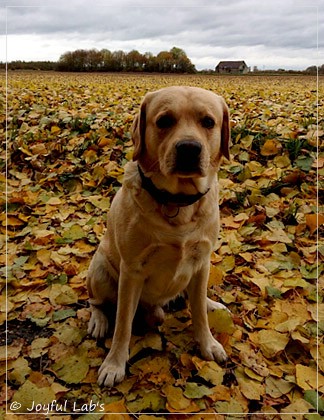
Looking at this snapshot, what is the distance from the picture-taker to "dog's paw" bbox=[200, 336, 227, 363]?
227cm

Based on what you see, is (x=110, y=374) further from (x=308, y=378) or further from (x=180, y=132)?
(x=180, y=132)

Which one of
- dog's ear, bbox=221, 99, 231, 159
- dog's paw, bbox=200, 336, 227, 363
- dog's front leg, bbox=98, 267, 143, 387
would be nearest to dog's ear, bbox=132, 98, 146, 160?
dog's ear, bbox=221, 99, 231, 159

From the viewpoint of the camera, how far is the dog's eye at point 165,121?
1928 millimetres

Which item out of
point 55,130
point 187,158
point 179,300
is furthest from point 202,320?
point 55,130

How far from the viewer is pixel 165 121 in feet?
6.37

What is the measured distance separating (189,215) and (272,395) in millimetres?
1057

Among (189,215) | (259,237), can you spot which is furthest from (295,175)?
(189,215)

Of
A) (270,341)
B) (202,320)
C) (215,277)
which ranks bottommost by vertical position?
(270,341)

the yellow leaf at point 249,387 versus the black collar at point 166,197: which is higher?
the black collar at point 166,197

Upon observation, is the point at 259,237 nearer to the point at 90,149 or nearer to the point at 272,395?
the point at 272,395

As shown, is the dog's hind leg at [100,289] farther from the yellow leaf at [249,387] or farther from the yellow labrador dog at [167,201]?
the yellow leaf at [249,387]

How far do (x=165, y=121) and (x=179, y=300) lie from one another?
1.36 m

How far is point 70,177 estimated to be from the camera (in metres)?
4.40

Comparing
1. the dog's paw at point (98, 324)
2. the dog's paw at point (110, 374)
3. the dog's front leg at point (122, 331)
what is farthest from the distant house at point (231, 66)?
the dog's paw at point (110, 374)
